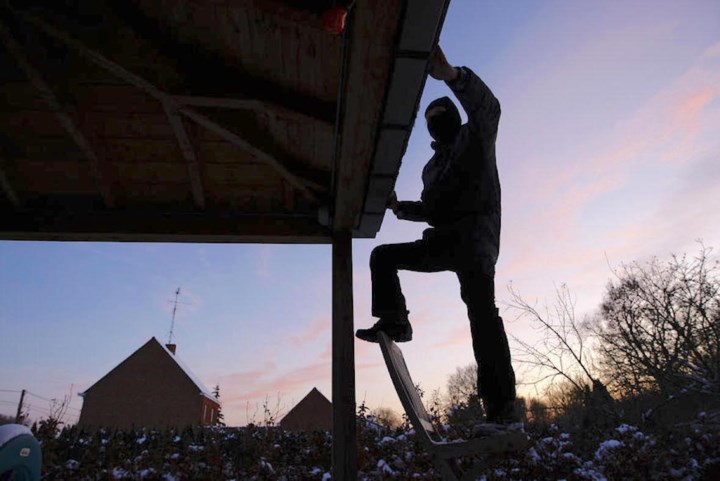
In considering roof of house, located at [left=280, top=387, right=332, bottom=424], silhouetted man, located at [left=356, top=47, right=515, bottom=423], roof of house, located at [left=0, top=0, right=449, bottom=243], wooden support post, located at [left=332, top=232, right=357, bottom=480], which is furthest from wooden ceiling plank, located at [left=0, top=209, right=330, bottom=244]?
roof of house, located at [left=280, top=387, right=332, bottom=424]

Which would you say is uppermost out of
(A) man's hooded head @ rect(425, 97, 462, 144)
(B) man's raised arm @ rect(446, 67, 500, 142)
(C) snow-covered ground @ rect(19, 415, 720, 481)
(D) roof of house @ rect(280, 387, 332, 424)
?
(D) roof of house @ rect(280, 387, 332, 424)

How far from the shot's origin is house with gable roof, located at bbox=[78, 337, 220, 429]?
24.4 metres

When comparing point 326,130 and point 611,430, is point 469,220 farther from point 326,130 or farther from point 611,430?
point 611,430

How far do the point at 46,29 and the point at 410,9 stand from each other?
2.27 meters

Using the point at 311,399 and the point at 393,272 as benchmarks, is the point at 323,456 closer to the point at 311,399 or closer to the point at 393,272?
the point at 393,272

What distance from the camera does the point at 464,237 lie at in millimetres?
2467

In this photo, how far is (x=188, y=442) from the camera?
7816mm

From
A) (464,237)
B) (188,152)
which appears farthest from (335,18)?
(188,152)

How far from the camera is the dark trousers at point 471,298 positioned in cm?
228

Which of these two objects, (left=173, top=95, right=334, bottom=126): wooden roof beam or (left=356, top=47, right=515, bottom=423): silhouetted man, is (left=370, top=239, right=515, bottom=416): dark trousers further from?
(left=173, top=95, right=334, bottom=126): wooden roof beam

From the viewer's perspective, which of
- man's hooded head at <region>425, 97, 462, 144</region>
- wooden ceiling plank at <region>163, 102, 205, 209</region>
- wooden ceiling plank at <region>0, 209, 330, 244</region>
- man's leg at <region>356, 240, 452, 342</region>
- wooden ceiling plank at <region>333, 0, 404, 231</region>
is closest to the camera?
wooden ceiling plank at <region>333, 0, 404, 231</region>

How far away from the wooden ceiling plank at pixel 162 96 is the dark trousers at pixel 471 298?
1201mm

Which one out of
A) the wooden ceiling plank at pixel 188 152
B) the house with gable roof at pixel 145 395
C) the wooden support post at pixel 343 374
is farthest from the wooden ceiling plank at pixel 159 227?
the house with gable roof at pixel 145 395

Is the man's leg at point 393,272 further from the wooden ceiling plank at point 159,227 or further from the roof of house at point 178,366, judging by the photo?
the roof of house at point 178,366
